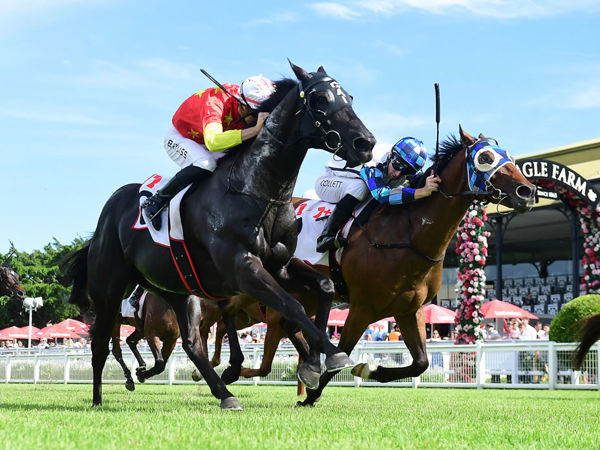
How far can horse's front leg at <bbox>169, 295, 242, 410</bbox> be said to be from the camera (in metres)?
6.02

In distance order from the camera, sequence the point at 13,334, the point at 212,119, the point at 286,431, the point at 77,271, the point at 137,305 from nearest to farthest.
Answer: the point at 286,431, the point at 212,119, the point at 77,271, the point at 137,305, the point at 13,334

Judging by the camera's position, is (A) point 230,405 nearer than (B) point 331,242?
Yes

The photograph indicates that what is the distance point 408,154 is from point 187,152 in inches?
100

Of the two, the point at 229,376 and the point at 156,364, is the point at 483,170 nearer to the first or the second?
the point at 229,376

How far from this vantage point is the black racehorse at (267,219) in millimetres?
5270

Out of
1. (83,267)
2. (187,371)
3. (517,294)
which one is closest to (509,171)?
(83,267)

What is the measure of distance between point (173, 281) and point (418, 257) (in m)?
2.31

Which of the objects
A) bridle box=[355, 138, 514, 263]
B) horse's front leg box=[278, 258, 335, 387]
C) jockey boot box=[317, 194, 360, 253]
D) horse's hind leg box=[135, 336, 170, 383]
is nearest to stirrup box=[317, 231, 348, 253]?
jockey boot box=[317, 194, 360, 253]

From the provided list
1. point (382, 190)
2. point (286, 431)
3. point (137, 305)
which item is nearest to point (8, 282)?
point (137, 305)

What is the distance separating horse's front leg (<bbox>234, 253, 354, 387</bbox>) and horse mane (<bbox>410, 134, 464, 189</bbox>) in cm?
277

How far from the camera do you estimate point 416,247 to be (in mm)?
7090

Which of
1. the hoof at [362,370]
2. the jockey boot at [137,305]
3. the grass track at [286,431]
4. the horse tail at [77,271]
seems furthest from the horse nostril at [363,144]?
the jockey boot at [137,305]

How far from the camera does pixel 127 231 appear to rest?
6770 millimetres

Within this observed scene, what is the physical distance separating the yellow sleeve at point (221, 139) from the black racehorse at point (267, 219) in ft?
0.44
